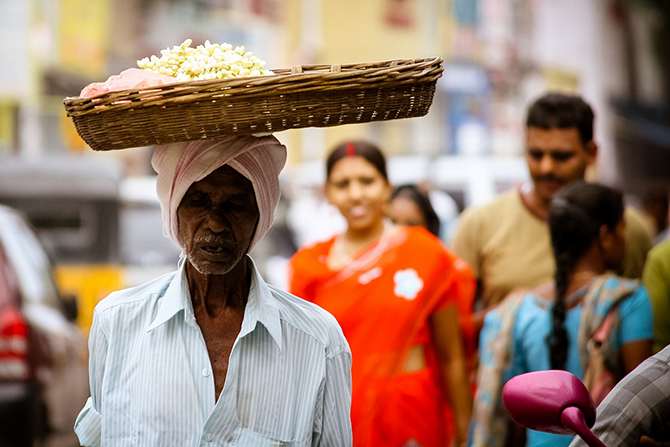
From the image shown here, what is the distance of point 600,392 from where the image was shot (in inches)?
127

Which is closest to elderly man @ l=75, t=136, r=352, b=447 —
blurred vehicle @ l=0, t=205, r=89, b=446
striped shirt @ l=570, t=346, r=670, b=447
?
striped shirt @ l=570, t=346, r=670, b=447

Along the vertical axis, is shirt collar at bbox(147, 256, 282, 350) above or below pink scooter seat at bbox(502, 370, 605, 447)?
above

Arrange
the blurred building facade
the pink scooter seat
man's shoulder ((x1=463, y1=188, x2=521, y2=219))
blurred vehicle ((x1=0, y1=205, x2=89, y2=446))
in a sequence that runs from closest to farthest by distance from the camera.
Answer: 1. the pink scooter seat
2. man's shoulder ((x1=463, y1=188, x2=521, y2=219))
3. blurred vehicle ((x1=0, y1=205, x2=89, y2=446))
4. the blurred building facade

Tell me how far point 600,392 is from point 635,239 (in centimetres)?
150

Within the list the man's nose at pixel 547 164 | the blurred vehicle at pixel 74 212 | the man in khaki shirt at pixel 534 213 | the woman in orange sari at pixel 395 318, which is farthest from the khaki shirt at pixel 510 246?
the blurred vehicle at pixel 74 212

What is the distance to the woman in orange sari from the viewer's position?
413 centimetres

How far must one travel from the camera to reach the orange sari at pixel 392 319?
13.5ft

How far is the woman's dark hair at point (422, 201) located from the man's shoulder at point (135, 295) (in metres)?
3.71

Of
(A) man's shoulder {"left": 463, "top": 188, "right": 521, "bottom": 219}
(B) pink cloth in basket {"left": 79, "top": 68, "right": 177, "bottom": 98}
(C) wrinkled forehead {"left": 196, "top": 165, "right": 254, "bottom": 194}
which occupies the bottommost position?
(A) man's shoulder {"left": 463, "top": 188, "right": 521, "bottom": 219}

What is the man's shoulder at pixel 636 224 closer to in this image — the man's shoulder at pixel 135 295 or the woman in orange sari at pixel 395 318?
the woman in orange sari at pixel 395 318

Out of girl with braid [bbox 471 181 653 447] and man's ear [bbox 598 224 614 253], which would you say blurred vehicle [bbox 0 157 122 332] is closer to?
girl with braid [bbox 471 181 653 447]

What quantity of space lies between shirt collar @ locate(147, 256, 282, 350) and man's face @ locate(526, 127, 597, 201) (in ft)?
7.01

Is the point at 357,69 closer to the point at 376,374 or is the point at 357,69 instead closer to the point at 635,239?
the point at 376,374

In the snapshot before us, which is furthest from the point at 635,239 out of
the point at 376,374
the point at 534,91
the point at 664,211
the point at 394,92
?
the point at 534,91
